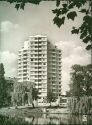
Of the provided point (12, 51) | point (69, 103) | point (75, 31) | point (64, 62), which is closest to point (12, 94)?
point (69, 103)

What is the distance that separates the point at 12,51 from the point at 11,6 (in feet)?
4.49

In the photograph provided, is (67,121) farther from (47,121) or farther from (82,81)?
(82,81)

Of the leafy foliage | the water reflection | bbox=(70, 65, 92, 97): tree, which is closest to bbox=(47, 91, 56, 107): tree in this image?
Answer: bbox=(70, 65, 92, 97): tree

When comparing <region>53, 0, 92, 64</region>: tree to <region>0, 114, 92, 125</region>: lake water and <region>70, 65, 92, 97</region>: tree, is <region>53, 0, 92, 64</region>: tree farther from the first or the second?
<region>70, 65, 92, 97</region>: tree

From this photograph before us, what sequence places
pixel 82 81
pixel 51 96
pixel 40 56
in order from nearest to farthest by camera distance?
pixel 82 81
pixel 40 56
pixel 51 96

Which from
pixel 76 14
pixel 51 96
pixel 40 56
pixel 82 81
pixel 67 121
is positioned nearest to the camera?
pixel 76 14

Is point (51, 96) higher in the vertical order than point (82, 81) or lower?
lower

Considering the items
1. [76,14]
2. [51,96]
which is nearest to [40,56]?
[51,96]

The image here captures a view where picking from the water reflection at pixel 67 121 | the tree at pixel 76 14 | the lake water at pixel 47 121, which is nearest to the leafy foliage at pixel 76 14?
the tree at pixel 76 14

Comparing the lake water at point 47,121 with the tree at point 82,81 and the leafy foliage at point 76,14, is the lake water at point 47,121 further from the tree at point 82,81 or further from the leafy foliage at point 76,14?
the leafy foliage at point 76,14

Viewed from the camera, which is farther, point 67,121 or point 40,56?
point 40,56

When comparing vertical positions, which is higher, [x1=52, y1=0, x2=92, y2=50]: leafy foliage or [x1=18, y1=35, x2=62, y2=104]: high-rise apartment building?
[x1=18, y1=35, x2=62, y2=104]: high-rise apartment building

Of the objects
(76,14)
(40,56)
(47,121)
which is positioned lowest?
(47,121)

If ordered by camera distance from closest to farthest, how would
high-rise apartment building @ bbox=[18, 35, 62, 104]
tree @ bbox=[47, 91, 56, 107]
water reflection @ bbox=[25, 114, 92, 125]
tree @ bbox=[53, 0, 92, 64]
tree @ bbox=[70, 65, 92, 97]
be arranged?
tree @ bbox=[53, 0, 92, 64], water reflection @ bbox=[25, 114, 92, 125], tree @ bbox=[70, 65, 92, 97], high-rise apartment building @ bbox=[18, 35, 62, 104], tree @ bbox=[47, 91, 56, 107]
